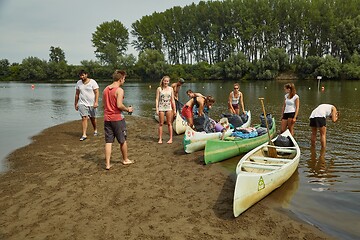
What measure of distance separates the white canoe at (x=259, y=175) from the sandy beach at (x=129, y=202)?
0.20 meters

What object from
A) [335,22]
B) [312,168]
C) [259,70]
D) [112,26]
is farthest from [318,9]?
[312,168]

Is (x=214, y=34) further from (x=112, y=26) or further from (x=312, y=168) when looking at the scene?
(x=312, y=168)

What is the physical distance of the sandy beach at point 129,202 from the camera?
13.2ft

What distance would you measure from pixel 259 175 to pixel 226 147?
7.87 feet

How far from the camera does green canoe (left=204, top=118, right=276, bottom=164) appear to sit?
681 cm

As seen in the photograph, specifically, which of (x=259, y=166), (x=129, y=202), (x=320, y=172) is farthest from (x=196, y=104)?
(x=129, y=202)

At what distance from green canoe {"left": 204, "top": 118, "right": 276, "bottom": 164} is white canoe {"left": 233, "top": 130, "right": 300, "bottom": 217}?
2.54 feet

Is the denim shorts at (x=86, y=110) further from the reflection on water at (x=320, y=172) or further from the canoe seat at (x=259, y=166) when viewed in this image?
the reflection on water at (x=320, y=172)

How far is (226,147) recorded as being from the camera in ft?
23.4

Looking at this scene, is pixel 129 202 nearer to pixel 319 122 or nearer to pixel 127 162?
pixel 127 162

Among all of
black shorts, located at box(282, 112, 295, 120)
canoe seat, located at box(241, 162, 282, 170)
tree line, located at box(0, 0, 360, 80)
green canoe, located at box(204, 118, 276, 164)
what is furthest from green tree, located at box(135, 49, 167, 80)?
canoe seat, located at box(241, 162, 282, 170)

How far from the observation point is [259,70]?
55125 mm

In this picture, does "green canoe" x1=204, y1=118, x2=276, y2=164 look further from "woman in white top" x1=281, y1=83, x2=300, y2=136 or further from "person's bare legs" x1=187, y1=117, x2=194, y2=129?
"person's bare legs" x1=187, y1=117, x2=194, y2=129

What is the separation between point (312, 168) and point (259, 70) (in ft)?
167
